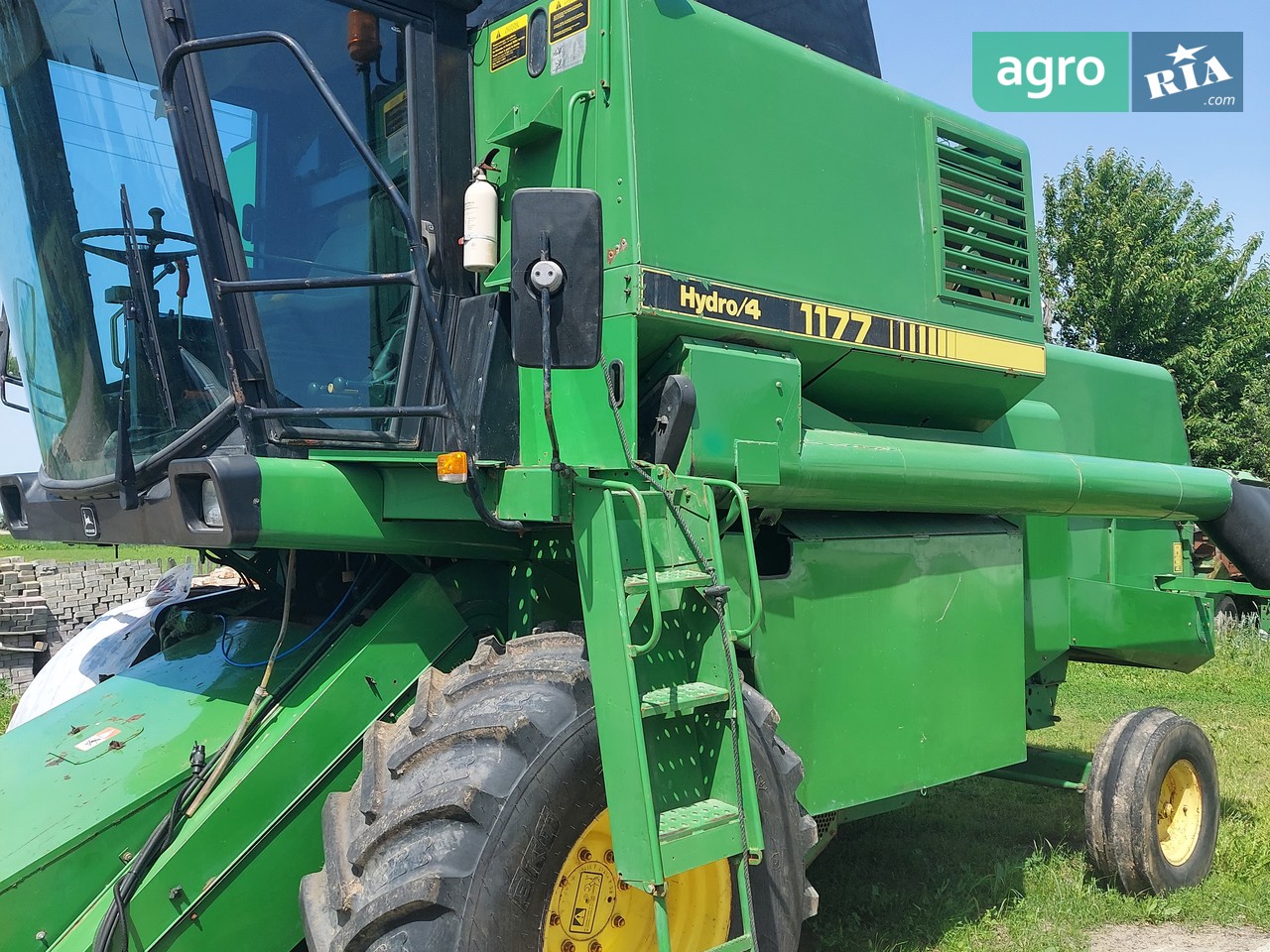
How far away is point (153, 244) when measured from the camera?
3115mm

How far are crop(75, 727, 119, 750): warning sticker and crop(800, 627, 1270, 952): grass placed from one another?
260 cm

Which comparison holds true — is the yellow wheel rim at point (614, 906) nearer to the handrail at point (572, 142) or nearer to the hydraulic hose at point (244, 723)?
the hydraulic hose at point (244, 723)

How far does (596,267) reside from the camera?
2555 mm

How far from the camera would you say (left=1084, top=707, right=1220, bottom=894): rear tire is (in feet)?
15.6

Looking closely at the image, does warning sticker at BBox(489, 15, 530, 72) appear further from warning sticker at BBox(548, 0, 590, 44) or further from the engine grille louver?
the engine grille louver

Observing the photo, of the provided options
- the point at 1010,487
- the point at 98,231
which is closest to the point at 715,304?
the point at 1010,487

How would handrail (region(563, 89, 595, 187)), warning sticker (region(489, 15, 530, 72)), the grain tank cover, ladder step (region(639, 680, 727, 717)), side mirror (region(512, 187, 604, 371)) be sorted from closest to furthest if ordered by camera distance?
side mirror (region(512, 187, 604, 371))
ladder step (region(639, 680, 727, 717))
handrail (region(563, 89, 595, 187))
warning sticker (region(489, 15, 530, 72))
the grain tank cover

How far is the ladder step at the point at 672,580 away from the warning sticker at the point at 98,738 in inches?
71.3

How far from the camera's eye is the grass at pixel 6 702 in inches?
306

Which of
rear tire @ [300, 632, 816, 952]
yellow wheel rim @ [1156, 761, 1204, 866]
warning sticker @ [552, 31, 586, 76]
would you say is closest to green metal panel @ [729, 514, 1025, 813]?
rear tire @ [300, 632, 816, 952]

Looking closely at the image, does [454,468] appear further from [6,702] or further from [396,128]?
[6,702]

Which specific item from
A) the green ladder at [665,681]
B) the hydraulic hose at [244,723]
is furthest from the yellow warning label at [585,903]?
the hydraulic hose at [244,723]

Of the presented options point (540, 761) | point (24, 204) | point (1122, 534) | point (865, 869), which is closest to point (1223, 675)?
point (1122, 534)

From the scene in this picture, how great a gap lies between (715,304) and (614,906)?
172 cm
